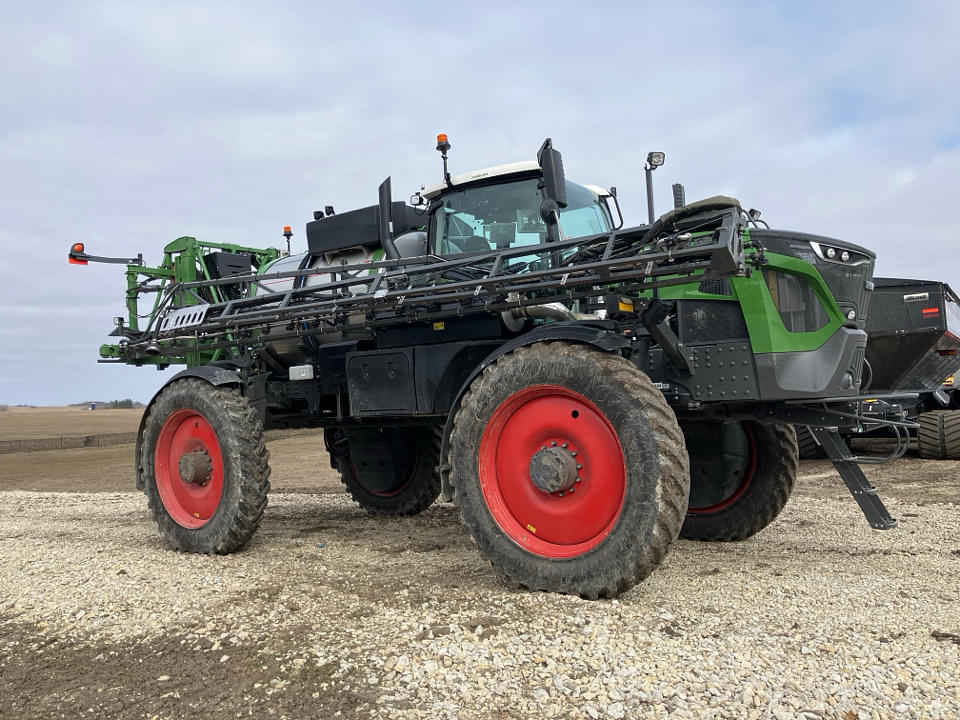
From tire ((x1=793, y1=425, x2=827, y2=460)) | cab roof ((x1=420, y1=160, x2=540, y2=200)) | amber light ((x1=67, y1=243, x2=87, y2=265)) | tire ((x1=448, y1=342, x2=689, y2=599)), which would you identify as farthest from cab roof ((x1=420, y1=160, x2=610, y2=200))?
tire ((x1=793, y1=425, x2=827, y2=460))

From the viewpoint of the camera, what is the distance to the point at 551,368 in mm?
4426

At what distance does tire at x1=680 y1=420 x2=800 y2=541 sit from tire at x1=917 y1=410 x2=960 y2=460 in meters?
8.07

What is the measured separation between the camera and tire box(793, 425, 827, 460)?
12344 mm

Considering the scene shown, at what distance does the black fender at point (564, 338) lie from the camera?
4418 millimetres

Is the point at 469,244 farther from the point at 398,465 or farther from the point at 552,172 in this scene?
Answer: the point at 398,465

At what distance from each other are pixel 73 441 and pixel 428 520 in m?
21.4

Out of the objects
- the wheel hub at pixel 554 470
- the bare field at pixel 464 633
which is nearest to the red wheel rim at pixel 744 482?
the bare field at pixel 464 633

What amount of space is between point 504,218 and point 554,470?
2346mm

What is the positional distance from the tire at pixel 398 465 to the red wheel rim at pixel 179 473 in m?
2.01

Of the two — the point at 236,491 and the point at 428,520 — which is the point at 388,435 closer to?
the point at 428,520

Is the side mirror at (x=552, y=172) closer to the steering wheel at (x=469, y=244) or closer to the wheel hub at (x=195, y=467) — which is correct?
the steering wheel at (x=469, y=244)

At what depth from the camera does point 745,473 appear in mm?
5883

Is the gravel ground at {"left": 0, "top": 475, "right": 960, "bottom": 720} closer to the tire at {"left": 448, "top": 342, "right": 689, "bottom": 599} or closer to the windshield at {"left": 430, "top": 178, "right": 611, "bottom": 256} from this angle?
the tire at {"left": 448, "top": 342, "right": 689, "bottom": 599}

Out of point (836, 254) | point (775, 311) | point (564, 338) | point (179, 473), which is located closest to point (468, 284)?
point (564, 338)
